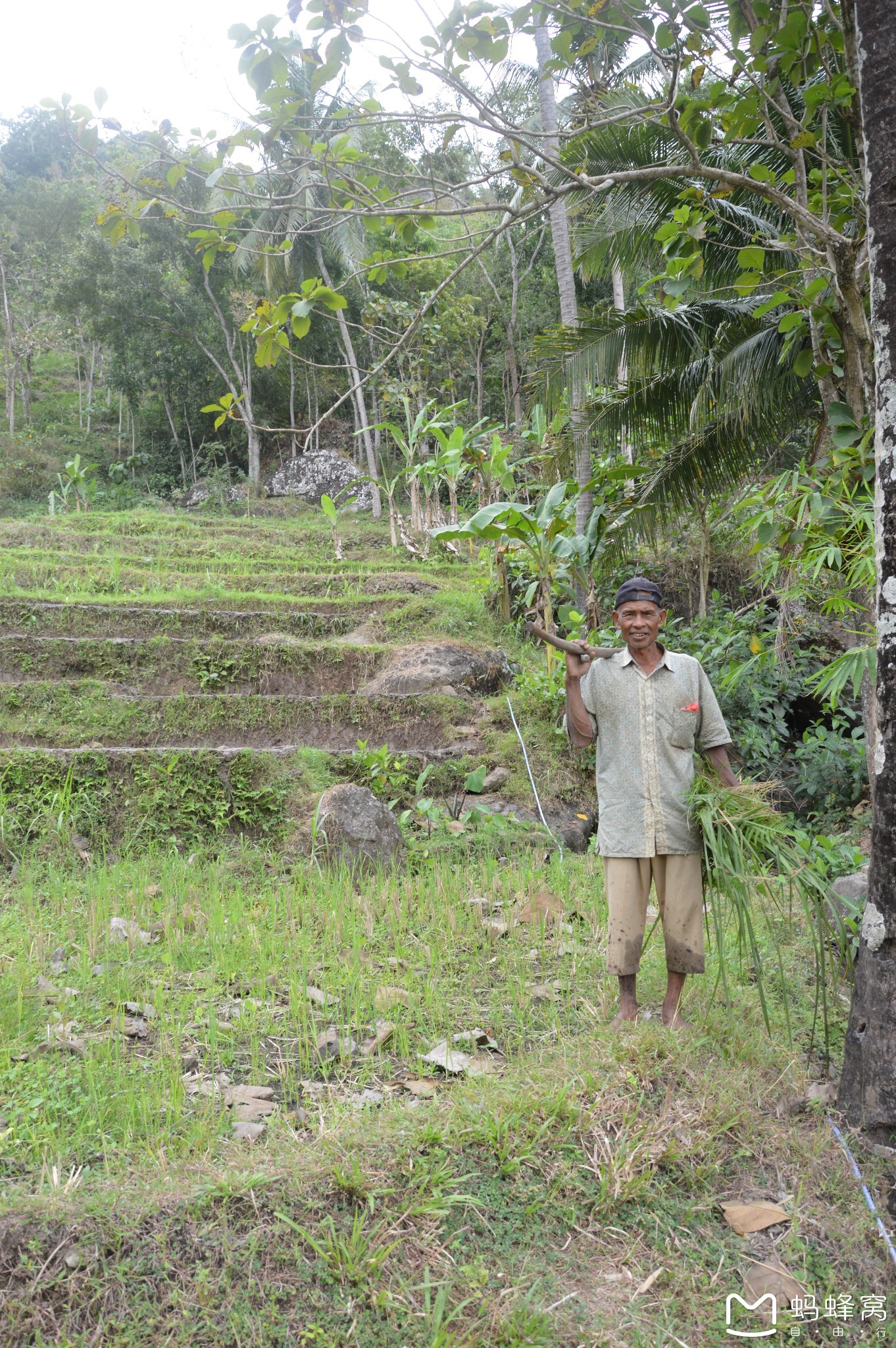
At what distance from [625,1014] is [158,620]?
585cm

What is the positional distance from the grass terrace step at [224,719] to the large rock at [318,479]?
45.1 feet

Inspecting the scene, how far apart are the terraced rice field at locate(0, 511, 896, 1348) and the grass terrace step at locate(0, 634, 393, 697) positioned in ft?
3.45

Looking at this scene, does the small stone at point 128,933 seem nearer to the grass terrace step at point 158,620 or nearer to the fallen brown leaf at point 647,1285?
the fallen brown leaf at point 647,1285

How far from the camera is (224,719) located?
6301 mm

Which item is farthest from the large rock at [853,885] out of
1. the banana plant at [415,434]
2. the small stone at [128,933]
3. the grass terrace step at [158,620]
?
the banana plant at [415,434]

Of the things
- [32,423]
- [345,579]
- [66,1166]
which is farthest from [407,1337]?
[32,423]

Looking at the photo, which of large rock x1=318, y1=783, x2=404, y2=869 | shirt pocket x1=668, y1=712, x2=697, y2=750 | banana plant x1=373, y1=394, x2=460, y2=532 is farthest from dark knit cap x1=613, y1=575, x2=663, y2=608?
banana plant x1=373, y1=394, x2=460, y2=532

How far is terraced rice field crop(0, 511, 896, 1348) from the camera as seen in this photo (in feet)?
5.97

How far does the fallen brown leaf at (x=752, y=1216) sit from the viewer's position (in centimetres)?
210

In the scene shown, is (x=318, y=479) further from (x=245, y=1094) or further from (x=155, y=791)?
(x=245, y=1094)

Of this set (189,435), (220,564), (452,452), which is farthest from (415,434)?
(189,435)

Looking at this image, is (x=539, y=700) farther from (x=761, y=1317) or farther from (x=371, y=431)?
(x=371, y=431)

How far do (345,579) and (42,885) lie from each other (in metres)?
6.22

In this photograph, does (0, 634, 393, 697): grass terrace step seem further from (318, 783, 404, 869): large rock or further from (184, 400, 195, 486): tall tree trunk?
(184, 400, 195, 486): tall tree trunk
